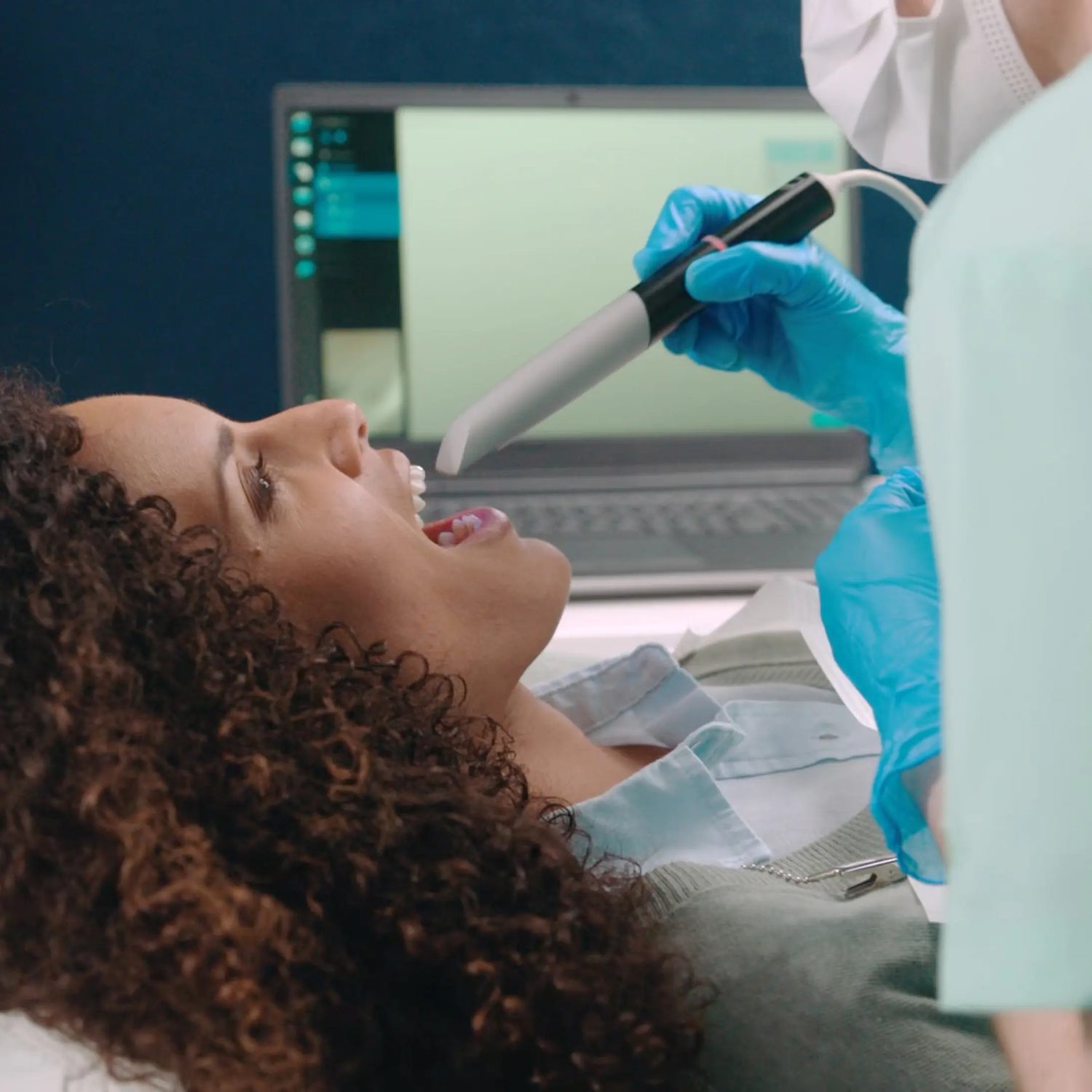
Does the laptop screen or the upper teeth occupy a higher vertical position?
the laptop screen

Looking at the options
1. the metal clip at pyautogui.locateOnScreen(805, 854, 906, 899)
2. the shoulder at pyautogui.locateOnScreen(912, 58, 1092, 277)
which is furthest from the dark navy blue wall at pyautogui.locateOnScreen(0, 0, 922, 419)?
the shoulder at pyautogui.locateOnScreen(912, 58, 1092, 277)

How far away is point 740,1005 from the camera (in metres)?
0.52

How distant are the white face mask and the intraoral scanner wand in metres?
0.11

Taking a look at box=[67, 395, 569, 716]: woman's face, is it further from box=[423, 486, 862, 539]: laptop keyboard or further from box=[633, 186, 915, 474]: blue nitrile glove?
box=[423, 486, 862, 539]: laptop keyboard

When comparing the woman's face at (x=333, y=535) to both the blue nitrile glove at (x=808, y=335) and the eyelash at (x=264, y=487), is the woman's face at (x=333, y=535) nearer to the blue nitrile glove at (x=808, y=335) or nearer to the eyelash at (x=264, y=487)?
the eyelash at (x=264, y=487)

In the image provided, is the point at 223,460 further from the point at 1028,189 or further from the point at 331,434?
the point at 1028,189

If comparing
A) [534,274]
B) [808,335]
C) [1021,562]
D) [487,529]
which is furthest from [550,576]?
[534,274]

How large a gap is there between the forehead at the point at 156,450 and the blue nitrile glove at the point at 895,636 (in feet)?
1.13

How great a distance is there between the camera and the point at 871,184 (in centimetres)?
85

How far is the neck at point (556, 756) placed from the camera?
70cm

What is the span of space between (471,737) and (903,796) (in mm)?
213

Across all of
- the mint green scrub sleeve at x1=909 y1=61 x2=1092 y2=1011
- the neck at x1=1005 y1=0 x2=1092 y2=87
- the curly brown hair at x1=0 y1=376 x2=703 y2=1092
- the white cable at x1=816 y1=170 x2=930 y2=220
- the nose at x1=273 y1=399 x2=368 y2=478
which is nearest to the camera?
the mint green scrub sleeve at x1=909 y1=61 x2=1092 y2=1011

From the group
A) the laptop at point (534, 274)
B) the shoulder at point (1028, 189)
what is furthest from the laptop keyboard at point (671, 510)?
the shoulder at point (1028, 189)

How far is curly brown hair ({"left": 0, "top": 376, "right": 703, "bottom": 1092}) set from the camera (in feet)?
1.47
